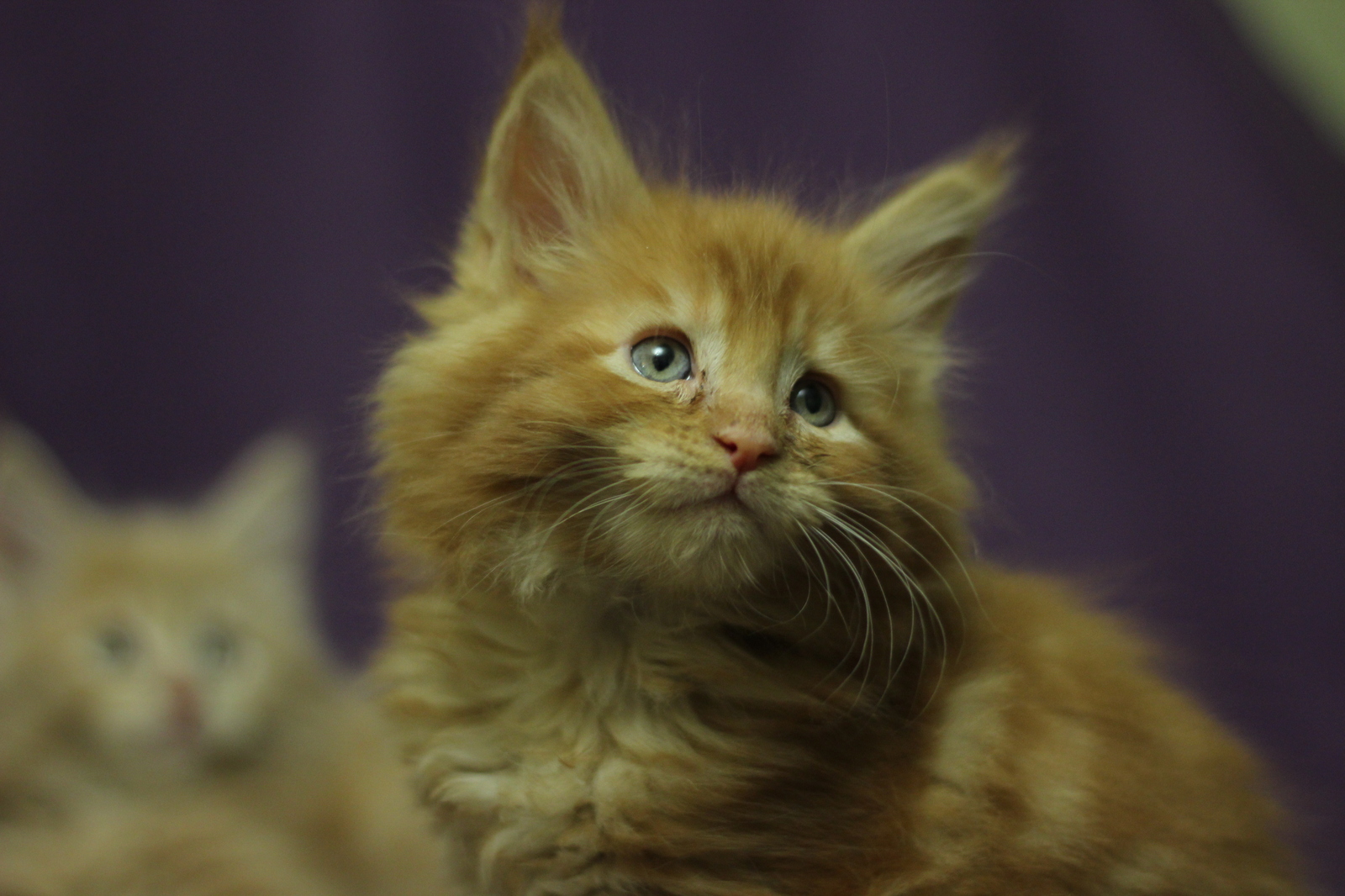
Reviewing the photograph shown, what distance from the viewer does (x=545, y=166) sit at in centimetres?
132

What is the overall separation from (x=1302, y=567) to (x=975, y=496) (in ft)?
4.55

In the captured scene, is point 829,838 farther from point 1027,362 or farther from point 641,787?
point 1027,362

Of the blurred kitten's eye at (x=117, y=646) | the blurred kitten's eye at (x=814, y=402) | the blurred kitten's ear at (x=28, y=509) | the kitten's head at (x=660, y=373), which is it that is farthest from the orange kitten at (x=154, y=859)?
the blurred kitten's eye at (x=814, y=402)

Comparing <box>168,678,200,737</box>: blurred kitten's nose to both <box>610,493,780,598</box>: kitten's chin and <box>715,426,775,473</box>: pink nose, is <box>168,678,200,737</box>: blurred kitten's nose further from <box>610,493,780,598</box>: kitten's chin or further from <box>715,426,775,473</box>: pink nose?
<box>715,426,775,473</box>: pink nose

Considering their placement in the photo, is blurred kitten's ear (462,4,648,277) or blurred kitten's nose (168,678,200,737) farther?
blurred kitten's nose (168,678,200,737)

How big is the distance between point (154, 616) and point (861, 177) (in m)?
1.44

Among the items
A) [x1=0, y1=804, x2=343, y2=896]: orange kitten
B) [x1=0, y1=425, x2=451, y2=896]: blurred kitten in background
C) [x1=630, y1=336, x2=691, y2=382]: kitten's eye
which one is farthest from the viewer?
[x1=0, y1=425, x2=451, y2=896]: blurred kitten in background

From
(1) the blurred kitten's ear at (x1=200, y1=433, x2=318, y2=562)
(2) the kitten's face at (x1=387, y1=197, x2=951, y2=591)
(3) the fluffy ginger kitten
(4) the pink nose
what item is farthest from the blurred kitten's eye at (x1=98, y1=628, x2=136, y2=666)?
(4) the pink nose

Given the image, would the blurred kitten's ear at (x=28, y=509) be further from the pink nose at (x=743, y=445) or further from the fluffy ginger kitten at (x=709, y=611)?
Result: the pink nose at (x=743, y=445)

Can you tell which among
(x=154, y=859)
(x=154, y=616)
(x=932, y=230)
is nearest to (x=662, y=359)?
(x=932, y=230)

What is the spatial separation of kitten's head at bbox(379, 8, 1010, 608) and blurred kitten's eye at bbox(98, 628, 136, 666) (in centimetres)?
92

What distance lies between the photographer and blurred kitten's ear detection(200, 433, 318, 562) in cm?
228

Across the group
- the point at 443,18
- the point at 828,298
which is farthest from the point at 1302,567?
the point at 443,18

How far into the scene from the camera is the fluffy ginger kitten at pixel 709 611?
3.57 feet
